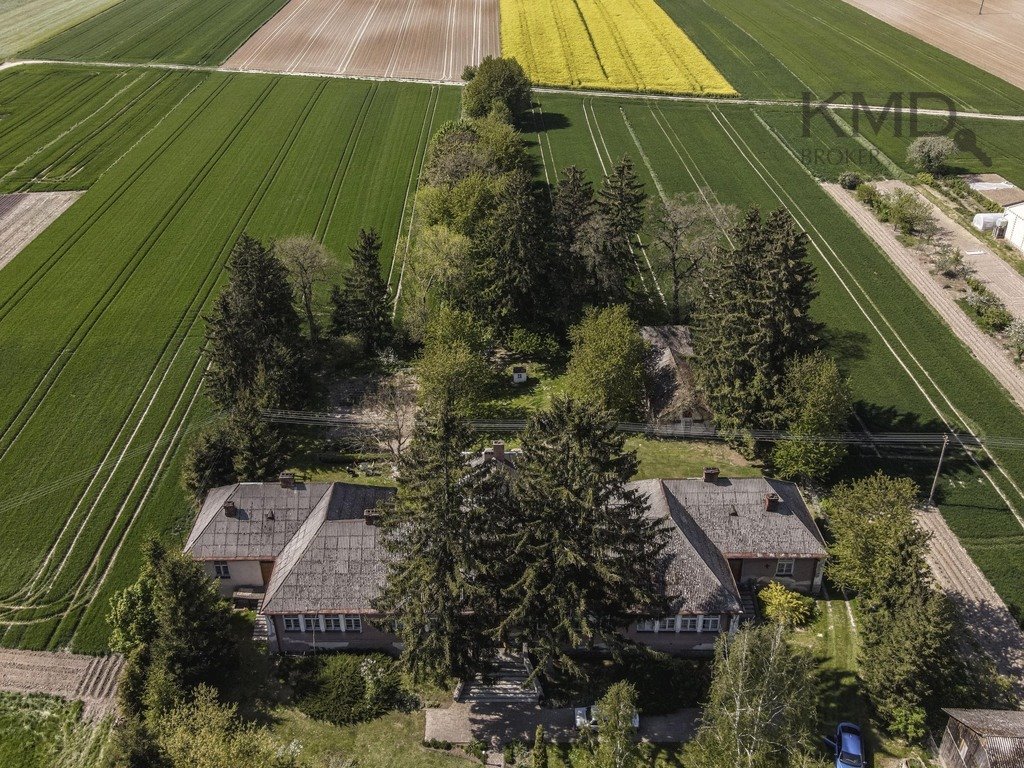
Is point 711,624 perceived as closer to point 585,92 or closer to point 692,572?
point 692,572

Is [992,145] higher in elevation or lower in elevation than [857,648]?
higher

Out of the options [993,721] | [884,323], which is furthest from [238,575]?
[884,323]

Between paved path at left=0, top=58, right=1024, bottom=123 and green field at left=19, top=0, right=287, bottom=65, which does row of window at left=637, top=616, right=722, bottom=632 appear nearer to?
paved path at left=0, top=58, right=1024, bottom=123

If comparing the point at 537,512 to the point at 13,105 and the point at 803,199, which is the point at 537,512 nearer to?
the point at 803,199

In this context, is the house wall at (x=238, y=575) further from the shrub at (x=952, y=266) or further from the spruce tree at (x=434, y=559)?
A: the shrub at (x=952, y=266)

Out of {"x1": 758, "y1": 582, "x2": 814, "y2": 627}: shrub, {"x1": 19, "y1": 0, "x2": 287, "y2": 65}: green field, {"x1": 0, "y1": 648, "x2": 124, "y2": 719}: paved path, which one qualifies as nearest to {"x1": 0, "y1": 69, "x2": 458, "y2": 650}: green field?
{"x1": 0, "y1": 648, "x2": 124, "y2": 719}: paved path

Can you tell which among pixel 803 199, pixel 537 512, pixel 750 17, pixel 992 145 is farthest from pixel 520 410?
pixel 750 17
